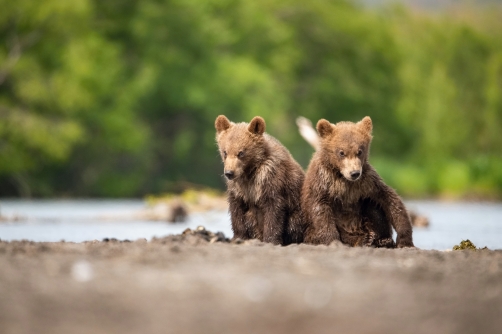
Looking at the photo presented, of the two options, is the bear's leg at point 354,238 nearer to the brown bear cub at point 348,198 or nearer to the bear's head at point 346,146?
the brown bear cub at point 348,198

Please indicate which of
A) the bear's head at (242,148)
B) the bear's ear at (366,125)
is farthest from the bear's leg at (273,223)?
the bear's ear at (366,125)

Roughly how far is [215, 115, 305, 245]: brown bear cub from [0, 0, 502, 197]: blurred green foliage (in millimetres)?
21057

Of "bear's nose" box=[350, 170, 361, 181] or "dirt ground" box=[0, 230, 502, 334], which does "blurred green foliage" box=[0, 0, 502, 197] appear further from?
"dirt ground" box=[0, 230, 502, 334]

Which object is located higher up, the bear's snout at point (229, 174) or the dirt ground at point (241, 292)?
the bear's snout at point (229, 174)


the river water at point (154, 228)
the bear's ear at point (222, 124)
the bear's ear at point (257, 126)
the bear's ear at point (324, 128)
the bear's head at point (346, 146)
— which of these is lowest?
the bear's head at point (346, 146)

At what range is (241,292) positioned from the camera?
5.32 meters

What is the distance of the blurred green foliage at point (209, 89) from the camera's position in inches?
1231

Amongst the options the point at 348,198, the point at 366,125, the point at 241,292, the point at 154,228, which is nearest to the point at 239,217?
the point at 348,198

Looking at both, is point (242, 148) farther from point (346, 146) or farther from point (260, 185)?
point (346, 146)

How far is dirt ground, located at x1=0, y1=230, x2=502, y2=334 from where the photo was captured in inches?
189

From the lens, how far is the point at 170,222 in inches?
667

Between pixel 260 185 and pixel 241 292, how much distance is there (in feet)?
10.5

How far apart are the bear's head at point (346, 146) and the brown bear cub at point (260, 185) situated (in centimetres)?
47

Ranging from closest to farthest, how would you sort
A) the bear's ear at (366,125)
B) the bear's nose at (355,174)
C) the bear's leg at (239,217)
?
1. the bear's nose at (355,174)
2. the bear's ear at (366,125)
3. the bear's leg at (239,217)
